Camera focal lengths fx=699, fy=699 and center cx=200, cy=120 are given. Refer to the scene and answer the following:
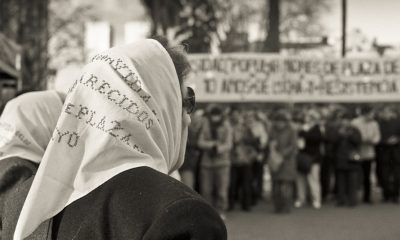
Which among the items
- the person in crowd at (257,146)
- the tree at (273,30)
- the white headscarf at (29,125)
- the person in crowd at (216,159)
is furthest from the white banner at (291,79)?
the white headscarf at (29,125)

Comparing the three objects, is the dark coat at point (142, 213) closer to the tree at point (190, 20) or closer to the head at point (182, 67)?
the head at point (182, 67)

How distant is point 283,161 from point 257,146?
960 millimetres

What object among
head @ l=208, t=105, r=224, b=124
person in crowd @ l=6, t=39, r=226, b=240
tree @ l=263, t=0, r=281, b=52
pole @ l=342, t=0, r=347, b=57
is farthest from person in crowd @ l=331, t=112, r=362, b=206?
person in crowd @ l=6, t=39, r=226, b=240

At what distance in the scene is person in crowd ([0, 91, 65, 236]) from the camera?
245 centimetres

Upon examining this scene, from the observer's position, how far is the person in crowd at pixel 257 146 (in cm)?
1330

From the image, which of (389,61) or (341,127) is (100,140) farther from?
(389,61)

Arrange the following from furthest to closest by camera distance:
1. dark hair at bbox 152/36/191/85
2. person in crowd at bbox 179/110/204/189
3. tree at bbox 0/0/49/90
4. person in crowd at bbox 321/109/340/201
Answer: tree at bbox 0/0/49/90 → person in crowd at bbox 321/109/340/201 → person in crowd at bbox 179/110/204/189 → dark hair at bbox 152/36/191/85

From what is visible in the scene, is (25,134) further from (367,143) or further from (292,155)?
(367,143)

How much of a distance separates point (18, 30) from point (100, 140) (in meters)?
14.9

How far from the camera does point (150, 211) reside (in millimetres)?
1552

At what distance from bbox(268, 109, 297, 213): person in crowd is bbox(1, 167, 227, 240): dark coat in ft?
35.7

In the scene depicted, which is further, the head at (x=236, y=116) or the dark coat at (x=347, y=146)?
the dark coat at (x=347, y=146)

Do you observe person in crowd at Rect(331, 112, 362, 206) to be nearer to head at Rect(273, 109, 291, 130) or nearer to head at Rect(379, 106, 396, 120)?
head at Rect(379, 106, 396, 120)

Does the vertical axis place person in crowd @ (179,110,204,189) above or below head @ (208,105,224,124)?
below
